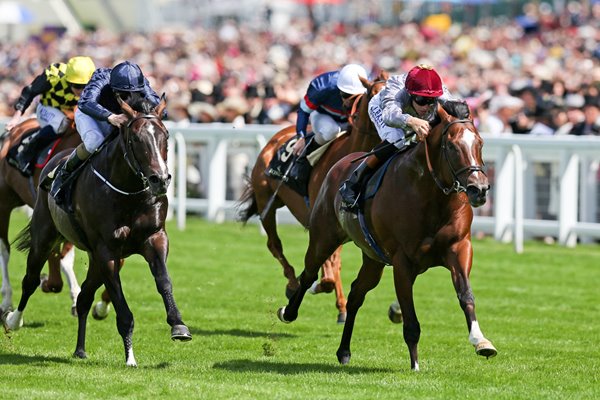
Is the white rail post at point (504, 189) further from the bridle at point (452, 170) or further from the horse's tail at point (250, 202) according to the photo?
the bridle at point (452, 170)

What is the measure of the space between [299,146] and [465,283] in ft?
12.8

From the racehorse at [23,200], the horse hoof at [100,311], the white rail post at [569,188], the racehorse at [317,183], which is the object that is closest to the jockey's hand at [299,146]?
the racehorse at [317,183]

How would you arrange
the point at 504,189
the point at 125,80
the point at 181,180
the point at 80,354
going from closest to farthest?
the point at 125,80, the point at 80,354, the point at 504,189, the point at 181,180

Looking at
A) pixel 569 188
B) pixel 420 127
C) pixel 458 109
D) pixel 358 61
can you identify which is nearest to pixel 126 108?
pixel 420 127

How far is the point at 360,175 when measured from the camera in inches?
327

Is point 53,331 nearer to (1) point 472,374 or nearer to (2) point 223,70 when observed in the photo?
(1) point 472,374

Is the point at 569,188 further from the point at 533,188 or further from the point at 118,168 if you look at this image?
the point at 118,168

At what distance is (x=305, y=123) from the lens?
1116 centimetres

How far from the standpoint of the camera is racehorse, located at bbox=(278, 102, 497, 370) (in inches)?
287

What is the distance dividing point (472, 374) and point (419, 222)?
971 mm

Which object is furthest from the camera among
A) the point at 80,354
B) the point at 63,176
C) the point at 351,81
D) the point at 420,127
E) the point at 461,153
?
the point at 351,81

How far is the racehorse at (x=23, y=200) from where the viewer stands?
10531mm

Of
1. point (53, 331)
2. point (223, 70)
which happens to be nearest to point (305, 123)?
point (53, 331)

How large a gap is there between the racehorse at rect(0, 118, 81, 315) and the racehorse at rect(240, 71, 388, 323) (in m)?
1.83
